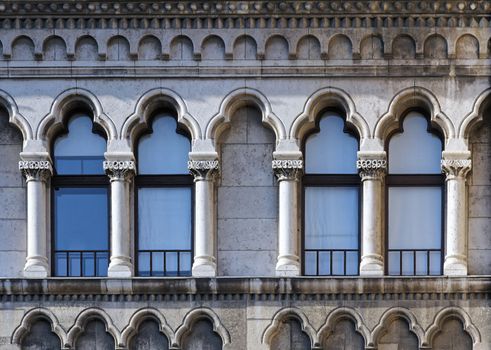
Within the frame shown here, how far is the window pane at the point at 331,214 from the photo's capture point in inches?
1123

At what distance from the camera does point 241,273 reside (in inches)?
1114

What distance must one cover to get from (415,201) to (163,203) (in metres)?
4.13

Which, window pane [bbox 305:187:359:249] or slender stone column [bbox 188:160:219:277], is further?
window pane [bbox 305:187:359:249]

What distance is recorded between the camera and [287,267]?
91.9ft

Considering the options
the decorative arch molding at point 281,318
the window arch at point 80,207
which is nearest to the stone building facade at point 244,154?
the decorative arch molding at point 281,318

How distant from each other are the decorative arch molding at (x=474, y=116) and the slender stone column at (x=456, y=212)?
0.48m

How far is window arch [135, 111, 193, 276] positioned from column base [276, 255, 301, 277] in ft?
4.90

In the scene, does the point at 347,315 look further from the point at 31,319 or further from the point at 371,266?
the point at 31,319

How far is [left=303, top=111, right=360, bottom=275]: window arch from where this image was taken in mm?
28422

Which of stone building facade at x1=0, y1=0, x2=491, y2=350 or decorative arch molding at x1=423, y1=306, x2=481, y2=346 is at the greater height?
stone building facade at x1=0, y1=0, x2=491, y2=350

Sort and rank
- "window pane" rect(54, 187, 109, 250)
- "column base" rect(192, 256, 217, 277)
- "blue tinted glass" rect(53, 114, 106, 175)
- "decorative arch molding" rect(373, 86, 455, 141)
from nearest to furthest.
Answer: "column base" rect(192, 256, 217, 277), "decorative arch molding" rect(373, 86, 455, 141), "window pane" rect(54, 187, 109, 250), "blue tinted glass" rect(53, 114, 106, 175)

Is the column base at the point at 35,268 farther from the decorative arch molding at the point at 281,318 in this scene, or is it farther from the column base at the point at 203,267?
the decorative arch molding at the point at 281,318

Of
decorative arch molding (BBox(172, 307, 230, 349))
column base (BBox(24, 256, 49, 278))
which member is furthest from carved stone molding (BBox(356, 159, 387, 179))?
column base (BBox(24, 256, 49, 278))

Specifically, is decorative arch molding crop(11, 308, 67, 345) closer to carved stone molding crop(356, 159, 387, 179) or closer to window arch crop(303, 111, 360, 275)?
window arch crop(303, 111, 360, 275)
